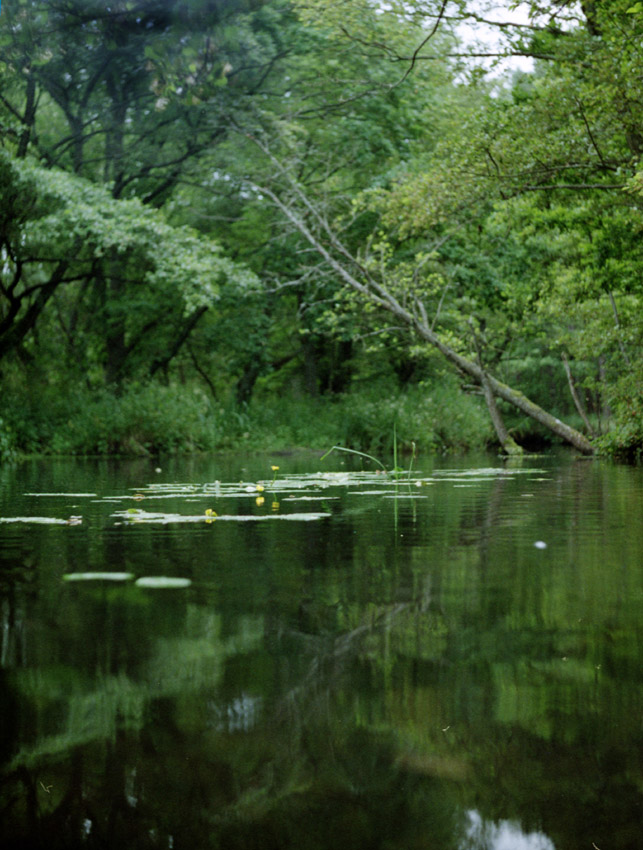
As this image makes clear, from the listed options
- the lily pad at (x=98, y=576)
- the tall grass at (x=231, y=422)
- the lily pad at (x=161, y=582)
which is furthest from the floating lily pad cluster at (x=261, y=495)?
the tall grass at (x=231, y=422)

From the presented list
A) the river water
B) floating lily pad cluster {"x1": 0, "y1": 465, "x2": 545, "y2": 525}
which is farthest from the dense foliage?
the river water

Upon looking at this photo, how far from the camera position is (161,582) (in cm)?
298

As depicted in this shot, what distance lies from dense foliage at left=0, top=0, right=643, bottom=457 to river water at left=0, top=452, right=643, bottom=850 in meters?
9.35

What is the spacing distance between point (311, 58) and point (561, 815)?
21737mm

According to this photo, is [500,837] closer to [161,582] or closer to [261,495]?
[161,582]

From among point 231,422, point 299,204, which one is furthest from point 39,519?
point 299,204

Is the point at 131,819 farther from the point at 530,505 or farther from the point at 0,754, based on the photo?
the point at 530,505

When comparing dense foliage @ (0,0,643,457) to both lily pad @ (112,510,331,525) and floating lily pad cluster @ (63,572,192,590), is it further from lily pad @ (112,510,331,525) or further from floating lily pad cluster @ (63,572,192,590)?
floating lily pad cluster @ (63,572,192,590)

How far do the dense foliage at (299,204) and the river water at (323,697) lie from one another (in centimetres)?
935

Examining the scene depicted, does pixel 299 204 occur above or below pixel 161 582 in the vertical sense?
above

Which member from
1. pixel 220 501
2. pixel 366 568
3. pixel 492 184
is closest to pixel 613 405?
pixel 492 184

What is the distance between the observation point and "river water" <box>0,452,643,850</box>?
1201 millimetres

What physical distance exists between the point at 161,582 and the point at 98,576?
0.30 meters

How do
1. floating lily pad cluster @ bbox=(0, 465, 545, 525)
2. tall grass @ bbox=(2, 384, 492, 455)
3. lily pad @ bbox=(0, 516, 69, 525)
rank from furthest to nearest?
1. tall grass @ bbox=(2, 384, 492, 455)
2. floating lily pad cluster @ bbox=(0, 465, 545, 525)
3. lily pad @ bbox=(0, 516, 69, 525)
